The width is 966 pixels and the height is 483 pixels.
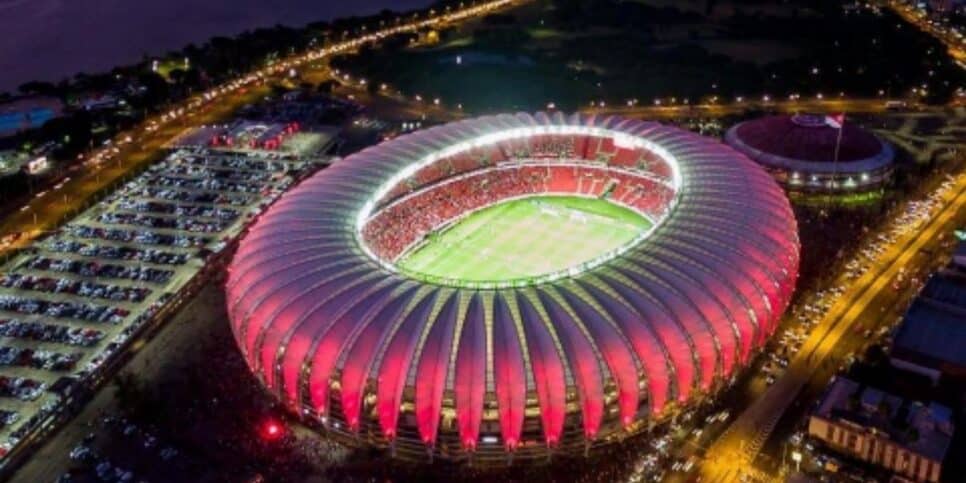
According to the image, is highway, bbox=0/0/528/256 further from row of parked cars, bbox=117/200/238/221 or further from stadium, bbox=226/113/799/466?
stadium, bbox=226/113/799/466

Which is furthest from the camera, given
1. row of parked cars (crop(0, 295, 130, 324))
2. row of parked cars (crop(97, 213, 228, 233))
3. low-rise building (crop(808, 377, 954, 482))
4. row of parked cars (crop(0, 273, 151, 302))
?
row of parked cars (crop(97, 213, 228, 233))

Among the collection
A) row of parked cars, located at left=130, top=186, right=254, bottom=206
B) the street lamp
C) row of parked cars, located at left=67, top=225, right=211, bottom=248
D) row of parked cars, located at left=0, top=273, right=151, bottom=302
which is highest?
row of parked cars, located at left=130, top=186, right=254, bottom=206

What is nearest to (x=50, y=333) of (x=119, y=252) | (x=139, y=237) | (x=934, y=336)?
(x=119, y=252)

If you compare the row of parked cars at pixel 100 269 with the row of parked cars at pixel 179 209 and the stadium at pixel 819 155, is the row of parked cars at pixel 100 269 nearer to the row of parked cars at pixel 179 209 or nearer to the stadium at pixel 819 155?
the row of parked cars at pixel 179 209

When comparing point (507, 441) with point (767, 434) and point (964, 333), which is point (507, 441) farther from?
point (964, 333)

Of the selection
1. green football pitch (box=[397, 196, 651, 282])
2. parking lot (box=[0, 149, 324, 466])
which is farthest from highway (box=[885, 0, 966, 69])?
parking lot (box=[0, 149, 324, 466])

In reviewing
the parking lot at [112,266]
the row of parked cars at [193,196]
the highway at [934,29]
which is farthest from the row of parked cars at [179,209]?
the highway at [934,29]
